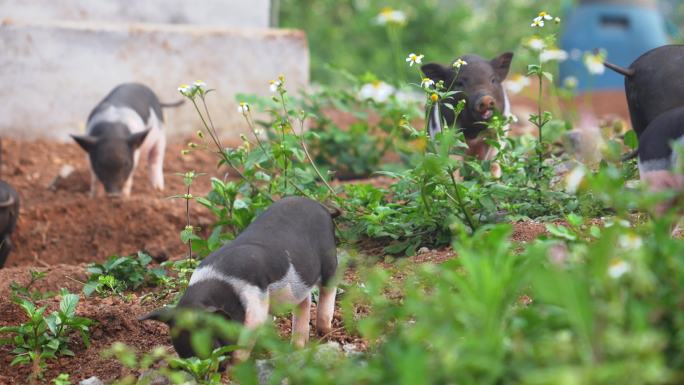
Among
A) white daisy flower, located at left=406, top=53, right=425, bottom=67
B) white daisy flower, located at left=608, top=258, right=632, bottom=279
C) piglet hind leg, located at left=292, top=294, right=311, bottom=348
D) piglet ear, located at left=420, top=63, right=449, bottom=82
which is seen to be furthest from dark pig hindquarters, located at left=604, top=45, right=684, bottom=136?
white daisy flower, located at left=608, top=258, right=632, bottom=279

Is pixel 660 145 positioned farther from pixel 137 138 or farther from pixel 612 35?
pixel 612 35

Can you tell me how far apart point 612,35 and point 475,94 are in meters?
10.5

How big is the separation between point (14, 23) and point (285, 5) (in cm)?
970

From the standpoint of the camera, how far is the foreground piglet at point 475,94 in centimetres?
632

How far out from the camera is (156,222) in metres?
7.55

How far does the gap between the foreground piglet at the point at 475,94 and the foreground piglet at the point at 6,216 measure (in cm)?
283

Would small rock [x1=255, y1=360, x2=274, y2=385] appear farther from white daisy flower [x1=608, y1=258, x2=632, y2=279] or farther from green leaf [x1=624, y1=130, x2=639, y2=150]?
green leaf [x1=624, y1=130, x2=639, y2=150]

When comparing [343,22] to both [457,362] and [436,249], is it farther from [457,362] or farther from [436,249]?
[457,362]

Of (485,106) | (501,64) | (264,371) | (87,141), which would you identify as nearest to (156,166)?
(87,141)

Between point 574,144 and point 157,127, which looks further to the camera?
point 157,127

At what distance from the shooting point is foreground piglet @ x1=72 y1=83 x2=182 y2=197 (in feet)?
27.2

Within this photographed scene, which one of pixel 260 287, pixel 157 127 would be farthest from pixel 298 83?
pixel 260 287

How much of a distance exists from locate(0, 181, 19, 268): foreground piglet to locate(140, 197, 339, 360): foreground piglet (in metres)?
3.14

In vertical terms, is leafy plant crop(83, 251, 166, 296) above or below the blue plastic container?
below
